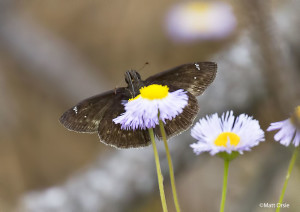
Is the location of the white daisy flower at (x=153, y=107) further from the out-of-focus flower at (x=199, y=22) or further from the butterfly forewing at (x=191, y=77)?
the out-of-focus flower at (x=199, y=22)

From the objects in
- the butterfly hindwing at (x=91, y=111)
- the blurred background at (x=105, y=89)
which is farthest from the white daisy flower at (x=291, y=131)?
the blurred background at (x=105, y=89)

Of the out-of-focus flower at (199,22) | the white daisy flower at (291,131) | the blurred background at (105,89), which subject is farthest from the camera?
the out-of-focus flower at (199,22)

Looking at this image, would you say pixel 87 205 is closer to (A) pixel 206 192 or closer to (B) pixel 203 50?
(A) pixel 206 192

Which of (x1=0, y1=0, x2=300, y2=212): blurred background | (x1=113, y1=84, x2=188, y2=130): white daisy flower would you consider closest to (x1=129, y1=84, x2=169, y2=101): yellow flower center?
(x1=113, y1=84, x2=188, y2=130): white daisy flower

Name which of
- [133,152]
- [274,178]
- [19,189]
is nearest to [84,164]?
[19,189]

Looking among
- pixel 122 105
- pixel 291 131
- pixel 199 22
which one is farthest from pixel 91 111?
pixel 199 22

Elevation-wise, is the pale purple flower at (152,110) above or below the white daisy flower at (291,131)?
above

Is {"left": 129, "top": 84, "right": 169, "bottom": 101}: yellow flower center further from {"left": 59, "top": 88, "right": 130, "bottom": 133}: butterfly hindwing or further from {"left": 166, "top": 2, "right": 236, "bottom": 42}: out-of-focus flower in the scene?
{"left": 166, "top": 2, "right": 236, "bottom": 42}: out-of-focus flower

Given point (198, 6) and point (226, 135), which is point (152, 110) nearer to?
point (226, 135)
